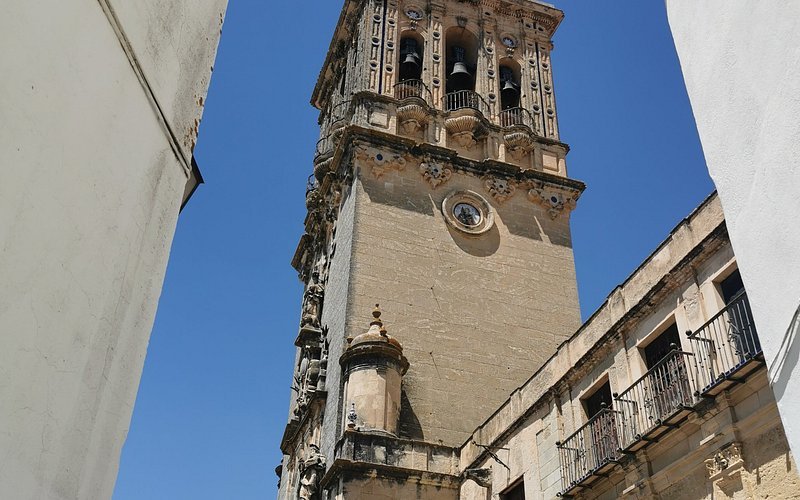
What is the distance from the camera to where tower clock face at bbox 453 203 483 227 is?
23.1 metres

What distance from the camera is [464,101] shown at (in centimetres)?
2592

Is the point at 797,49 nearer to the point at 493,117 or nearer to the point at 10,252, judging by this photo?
the point at 10,252

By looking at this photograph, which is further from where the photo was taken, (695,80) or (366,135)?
(366,135)

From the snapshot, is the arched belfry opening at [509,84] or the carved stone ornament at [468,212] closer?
the carved stone ornament at [468,212]

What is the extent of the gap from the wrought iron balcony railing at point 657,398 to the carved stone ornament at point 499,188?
1181 cm

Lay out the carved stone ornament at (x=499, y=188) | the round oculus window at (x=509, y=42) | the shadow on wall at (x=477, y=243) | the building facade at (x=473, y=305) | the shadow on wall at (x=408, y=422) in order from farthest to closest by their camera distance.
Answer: the round oculus window at (x=509, y=42) < the carved stone ornament at (x=499, y=188) < the shadow on wall at (x=477, y=243) < the shadow on wall at (x=408, y=422) < the building facade at (x=473, y=305)

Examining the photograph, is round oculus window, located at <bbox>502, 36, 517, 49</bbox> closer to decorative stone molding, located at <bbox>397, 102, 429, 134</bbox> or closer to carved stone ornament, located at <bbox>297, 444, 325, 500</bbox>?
decorative stone molding, located at <bbox>397, 102, 429, 134</bbox>

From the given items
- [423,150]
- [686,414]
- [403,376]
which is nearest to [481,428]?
[403,376]

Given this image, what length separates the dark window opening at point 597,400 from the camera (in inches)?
528

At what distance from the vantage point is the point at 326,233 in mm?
26109

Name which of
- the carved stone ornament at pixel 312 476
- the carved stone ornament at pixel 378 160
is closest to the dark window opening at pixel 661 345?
the carved stone ornament at pixel 312 476

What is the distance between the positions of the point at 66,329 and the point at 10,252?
Result: 56cm

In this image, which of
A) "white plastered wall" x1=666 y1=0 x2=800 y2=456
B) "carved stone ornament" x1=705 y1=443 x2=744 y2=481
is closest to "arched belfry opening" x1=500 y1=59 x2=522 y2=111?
"carved stone ornament" x1=705 y1=443 x2=744 y2=481

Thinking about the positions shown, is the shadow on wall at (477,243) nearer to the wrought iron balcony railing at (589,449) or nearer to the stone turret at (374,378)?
the stone turret at (374,378)
